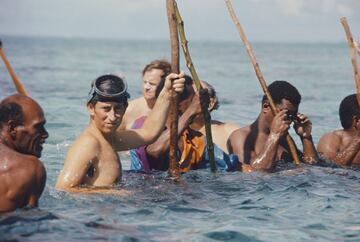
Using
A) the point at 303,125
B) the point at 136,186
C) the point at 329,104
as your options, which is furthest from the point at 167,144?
the point at 329,104

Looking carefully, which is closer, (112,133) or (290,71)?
(112,133)

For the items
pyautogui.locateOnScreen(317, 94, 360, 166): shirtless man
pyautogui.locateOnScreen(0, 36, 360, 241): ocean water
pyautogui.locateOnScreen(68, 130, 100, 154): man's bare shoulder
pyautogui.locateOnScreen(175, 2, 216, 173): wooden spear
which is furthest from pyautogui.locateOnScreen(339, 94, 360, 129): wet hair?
pyautogui.locateOnScreen(68, 130, 100, 154): man's bare shoulder

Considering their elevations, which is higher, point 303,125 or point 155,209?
point 303,125

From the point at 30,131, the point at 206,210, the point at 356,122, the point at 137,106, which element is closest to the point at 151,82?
the point at 137,106

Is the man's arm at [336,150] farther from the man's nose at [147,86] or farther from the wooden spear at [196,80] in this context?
the man's nose at [147,86]

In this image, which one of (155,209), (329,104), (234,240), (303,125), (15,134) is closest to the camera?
(15,134)

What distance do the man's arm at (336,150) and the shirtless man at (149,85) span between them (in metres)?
2.33

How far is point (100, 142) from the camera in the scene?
7465 millimetres

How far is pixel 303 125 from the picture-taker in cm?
965

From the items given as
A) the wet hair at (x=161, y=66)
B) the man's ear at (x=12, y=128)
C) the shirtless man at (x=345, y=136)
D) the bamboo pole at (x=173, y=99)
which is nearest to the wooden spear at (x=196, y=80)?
the bamboo pole at (x=173, y=99)

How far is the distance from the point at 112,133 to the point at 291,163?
2.85 m

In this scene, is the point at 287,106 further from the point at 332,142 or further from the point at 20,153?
the point at 20,153

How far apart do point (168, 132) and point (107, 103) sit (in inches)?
57.6

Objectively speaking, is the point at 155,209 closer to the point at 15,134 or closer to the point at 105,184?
the point at 105,184
